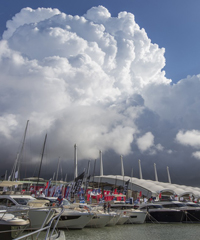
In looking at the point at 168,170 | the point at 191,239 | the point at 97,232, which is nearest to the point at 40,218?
the point at 97,232

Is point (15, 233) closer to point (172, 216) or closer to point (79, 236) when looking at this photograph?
point (79, 236)

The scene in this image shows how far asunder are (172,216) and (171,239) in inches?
570

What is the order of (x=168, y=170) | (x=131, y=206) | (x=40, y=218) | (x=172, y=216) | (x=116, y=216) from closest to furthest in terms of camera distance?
(x=40, y=218), (x=116, y=216), (x=172, y=216), (x=131, y=206), (x=168, y=170)

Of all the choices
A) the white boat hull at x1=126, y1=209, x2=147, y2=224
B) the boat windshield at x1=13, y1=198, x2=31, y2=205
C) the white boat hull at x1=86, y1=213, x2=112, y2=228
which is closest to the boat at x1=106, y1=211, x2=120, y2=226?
the white boat hull at x1=86, y1=213, x2=112, y2=228

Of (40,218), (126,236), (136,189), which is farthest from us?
(136,189)

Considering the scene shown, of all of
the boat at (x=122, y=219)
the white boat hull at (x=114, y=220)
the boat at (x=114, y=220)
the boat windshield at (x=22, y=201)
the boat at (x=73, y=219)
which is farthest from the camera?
the boat at (x=122, y=219)

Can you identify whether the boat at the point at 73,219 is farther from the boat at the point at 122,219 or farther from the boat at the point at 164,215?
the boat at the point at 164,215

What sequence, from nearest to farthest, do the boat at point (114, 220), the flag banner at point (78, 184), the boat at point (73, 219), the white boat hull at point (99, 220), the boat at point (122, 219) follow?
the boat at point (73, 219)
the white boat hull at point (99, 220)
the boat at point (114, 220)
the boat at point (122, 219)
the flag banner at point (78, 184)

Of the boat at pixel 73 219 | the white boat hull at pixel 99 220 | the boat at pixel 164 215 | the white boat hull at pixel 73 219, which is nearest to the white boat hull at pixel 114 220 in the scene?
the white boat hull at pixel 99 220

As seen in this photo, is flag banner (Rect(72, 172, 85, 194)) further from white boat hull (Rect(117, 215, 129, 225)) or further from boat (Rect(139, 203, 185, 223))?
boat (Rect(139, 203, 185, 223))

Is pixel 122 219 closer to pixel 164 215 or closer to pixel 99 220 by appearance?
pixel 99 220

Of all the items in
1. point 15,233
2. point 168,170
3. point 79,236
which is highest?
point 168,170

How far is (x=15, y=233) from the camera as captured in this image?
14.8 meters

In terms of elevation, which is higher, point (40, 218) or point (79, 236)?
point (40, 218)
